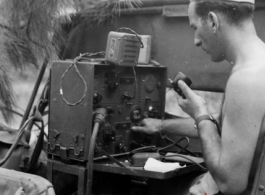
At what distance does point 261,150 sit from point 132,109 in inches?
36.9

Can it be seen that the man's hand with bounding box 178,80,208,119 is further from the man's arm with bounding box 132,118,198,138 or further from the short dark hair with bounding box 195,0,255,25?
the man's arm with bounding box 132,118,198,138

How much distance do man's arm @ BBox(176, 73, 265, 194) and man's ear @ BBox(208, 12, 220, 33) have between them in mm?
248

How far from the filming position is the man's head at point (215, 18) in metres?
1.58

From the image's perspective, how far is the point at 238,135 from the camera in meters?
1.44

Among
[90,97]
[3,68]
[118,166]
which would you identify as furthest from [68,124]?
[3,68]

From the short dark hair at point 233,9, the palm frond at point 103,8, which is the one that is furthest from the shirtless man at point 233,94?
the palm frond at point 103,8

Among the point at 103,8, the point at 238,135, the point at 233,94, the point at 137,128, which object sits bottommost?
the point at 137,128

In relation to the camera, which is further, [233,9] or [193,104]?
[193,104]

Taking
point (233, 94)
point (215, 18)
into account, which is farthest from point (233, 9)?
point (233, 94)

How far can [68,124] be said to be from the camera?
2121 millimetres

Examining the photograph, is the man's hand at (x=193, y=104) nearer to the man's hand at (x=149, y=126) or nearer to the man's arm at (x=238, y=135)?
the man's arm at (x=238, y=135)

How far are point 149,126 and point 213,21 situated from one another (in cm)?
87

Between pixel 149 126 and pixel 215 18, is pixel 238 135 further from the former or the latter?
pixel 149 126

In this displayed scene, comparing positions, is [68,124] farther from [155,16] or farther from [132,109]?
[155,16]
